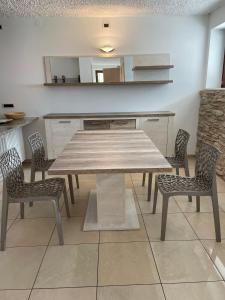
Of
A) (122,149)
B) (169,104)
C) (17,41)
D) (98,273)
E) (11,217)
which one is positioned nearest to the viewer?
(98,273)

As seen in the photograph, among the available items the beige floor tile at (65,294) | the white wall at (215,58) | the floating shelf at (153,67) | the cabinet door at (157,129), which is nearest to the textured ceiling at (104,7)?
the white wall at (215,58)

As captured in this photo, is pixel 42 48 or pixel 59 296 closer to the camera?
pixel 59 296

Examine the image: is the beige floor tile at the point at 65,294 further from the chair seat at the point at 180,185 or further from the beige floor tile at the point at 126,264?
the chair seat at the point at 180,185

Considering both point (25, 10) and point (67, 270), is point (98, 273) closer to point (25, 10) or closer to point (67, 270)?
point (67, 270)

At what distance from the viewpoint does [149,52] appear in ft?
12.5

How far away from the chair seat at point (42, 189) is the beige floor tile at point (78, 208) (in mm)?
491

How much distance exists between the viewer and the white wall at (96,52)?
368 centimetres

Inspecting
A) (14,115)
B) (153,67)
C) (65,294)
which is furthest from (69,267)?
(153,67)

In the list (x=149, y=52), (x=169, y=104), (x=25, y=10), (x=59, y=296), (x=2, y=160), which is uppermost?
(x=25, y=10)

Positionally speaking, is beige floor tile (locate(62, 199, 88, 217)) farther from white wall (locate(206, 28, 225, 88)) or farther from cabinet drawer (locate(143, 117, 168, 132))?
white wall (locate(206, 28, 225, 88))

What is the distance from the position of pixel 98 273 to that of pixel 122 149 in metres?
1.02

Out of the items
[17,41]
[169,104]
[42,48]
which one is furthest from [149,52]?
[17,41]

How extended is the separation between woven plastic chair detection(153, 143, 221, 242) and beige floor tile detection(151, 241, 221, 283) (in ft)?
0.45

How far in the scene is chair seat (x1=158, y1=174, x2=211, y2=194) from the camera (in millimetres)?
1885
